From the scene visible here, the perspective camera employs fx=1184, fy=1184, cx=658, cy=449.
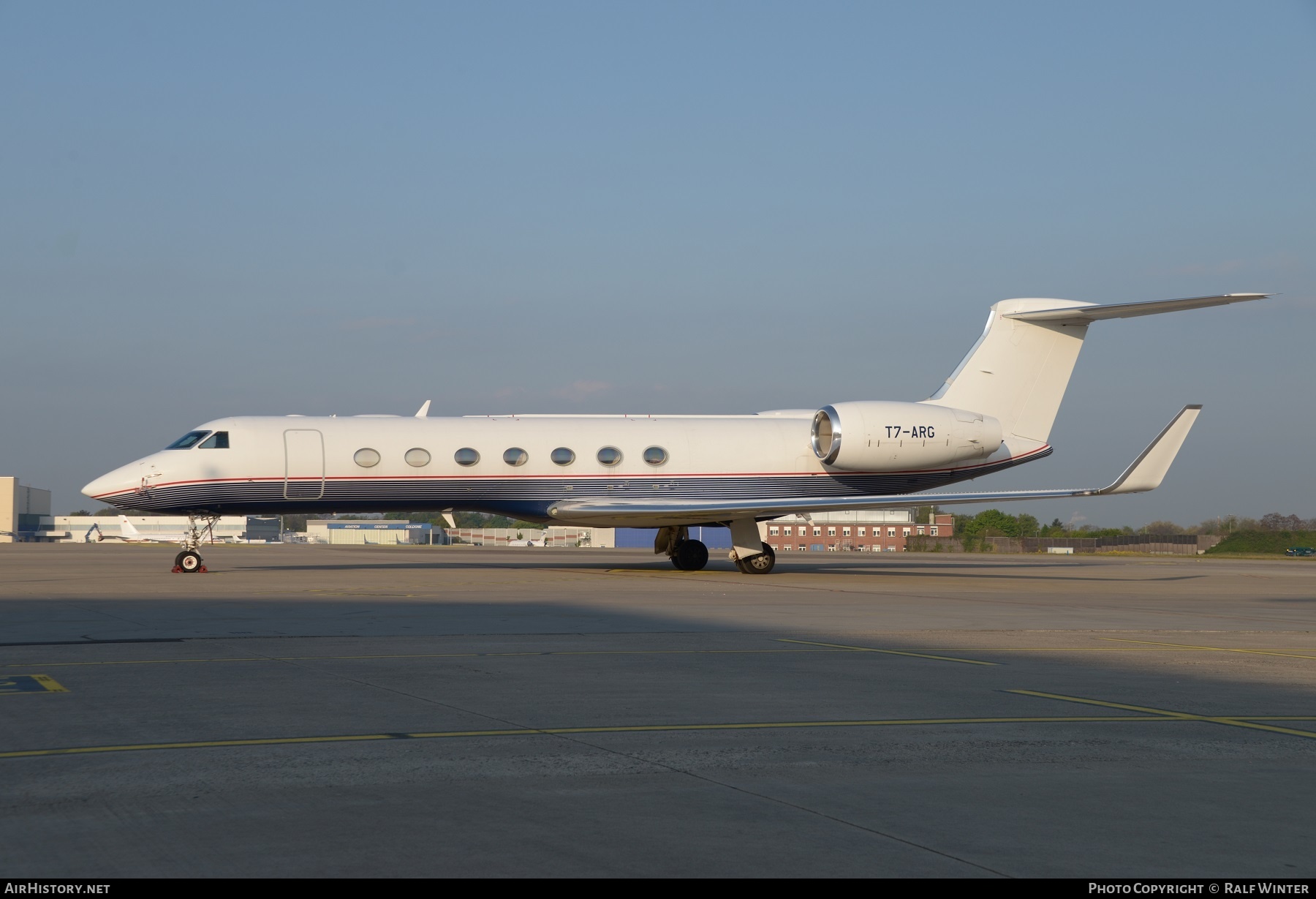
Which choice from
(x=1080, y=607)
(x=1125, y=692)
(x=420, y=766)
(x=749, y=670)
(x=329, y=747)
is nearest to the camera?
(x=420, y=766)

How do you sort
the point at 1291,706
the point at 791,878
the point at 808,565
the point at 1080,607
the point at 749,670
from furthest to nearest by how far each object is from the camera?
1. the point at 808,565
2. the point at 1080,607
3. the point at 749,670
4. the point at 1291,706
5. the point at 791,878

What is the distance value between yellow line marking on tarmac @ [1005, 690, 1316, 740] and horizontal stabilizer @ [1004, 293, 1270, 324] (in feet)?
52.2

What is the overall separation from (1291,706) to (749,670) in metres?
4.08

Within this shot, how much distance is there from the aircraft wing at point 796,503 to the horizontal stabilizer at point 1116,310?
2199 mm

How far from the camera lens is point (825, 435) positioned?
1057 inches

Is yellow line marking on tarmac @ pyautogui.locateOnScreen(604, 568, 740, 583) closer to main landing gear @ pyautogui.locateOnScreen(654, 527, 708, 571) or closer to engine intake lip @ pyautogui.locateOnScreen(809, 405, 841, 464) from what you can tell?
main landing gear @ pyautogui.locateOnScreen(654, 527, 708, 571)

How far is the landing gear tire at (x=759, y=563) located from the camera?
2639 centimetres

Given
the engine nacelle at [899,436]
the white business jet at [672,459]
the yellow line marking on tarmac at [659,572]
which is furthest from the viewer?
the yellow line marking on tarmac at [659,572]

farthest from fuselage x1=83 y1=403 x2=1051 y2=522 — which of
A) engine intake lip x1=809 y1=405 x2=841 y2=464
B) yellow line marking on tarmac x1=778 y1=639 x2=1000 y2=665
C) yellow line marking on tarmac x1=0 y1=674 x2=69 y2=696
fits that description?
yellow line marking on tarmac x1=0 y1=674 x2=69 y2=696

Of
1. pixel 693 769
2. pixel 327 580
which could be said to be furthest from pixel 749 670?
pixel 327 580

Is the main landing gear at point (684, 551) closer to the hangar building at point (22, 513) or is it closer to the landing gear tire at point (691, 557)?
the landing gear tire at point (691, 557)

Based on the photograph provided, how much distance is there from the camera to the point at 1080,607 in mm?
17625

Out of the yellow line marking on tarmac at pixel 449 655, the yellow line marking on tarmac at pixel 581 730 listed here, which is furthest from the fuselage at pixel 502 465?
the yellow line marking on tarmac at pixel 581 730
